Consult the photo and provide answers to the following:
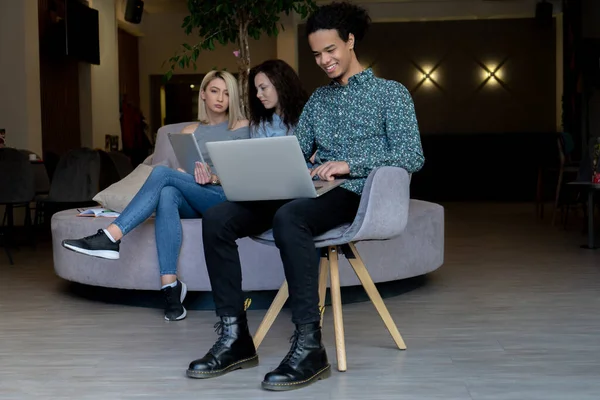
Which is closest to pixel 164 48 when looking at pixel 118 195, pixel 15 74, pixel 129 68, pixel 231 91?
pixel 129 68

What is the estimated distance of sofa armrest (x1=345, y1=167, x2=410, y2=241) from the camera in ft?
9.17

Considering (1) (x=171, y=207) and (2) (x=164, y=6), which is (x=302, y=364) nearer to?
(1) (x=171, y=207)

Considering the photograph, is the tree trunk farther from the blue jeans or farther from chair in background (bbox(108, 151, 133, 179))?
chair in background (bbox(108, 151, 133, 179))

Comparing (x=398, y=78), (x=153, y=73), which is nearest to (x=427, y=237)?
(x=398, y=78)

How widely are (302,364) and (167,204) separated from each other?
1408 mm

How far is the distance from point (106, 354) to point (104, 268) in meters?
1.11

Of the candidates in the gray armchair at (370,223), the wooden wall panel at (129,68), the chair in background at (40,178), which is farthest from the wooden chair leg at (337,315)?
the wooden wall panel at (129,68)

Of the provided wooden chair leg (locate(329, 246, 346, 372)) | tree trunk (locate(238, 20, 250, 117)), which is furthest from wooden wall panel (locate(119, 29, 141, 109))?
wooden chair leg (locate(329, 246, 346, 372))

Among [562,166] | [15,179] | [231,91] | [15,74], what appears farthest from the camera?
[15,74]

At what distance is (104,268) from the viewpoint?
4.25 meters

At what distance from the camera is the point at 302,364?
266 centimetres

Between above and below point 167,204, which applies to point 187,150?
above

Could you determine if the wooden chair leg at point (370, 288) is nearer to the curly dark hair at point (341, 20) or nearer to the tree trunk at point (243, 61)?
the curly dark hair at point (341, 20)

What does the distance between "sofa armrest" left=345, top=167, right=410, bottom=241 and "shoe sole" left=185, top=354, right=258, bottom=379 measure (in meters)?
0.56
